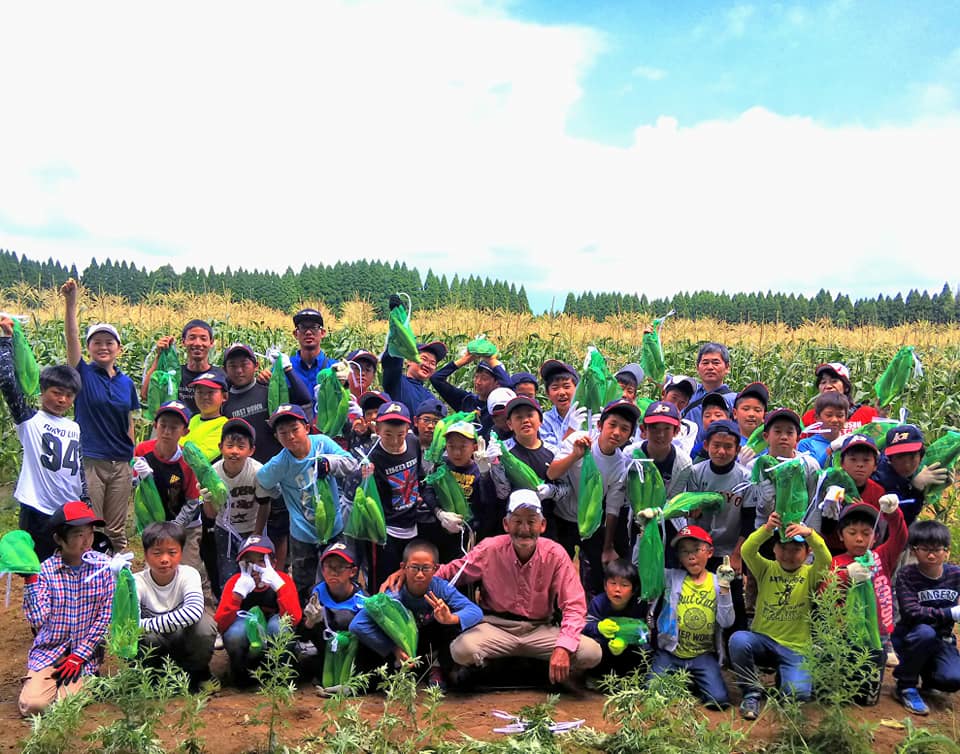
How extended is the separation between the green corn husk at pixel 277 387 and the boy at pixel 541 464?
Result: 5.46ft

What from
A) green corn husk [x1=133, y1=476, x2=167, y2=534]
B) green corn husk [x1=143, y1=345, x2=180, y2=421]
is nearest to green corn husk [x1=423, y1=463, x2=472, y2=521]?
green corn husk [x1=133, y1=476, x2=167, y2=534]

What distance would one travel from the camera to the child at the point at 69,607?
4324mm

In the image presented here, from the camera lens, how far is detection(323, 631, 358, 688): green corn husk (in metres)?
4.52

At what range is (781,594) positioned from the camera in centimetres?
447

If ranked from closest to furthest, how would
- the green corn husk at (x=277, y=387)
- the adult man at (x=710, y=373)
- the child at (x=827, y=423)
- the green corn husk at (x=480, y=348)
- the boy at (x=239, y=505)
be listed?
1. the boy at (x=239, y=505)
2. the child at (x=827, y=423)
3. the green corn husk at (x=277, y=387)
4. the adult man at (x=710, y=373)
5. the green corn husk at (x=480, y=348)

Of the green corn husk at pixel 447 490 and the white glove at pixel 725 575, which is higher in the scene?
the green corn husk at pixel 447 490

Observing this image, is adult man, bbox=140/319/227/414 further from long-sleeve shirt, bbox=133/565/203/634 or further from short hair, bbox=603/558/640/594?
short hair, bbox=603/558/640/594

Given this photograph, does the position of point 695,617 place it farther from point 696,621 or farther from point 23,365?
point 23,365

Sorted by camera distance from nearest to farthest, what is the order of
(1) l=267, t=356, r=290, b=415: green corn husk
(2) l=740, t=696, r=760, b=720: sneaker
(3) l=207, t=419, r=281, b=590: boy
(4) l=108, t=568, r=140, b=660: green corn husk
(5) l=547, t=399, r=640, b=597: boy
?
(4) l=108, t=568, r=140, b=660: green corn husk < (2) l=740, t=696, r=760, b=720: sneaker < (5) l=547, t=399, r=640, b=597: boy < (3) l=207, t=419, r=281, b=590: boy < (1) l=267, t=356, r=290, b=415: green corn husk

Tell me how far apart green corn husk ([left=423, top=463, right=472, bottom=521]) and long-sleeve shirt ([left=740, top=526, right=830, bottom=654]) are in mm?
1792

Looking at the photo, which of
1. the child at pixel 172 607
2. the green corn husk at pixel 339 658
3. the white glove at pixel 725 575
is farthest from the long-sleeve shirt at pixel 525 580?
the child at pixel 172 607

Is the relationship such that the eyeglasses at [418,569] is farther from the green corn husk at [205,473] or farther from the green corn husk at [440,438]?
the green corn husk at [205,473]

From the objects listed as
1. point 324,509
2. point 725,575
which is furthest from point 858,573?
point 324,509

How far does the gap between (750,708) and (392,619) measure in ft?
6.98
